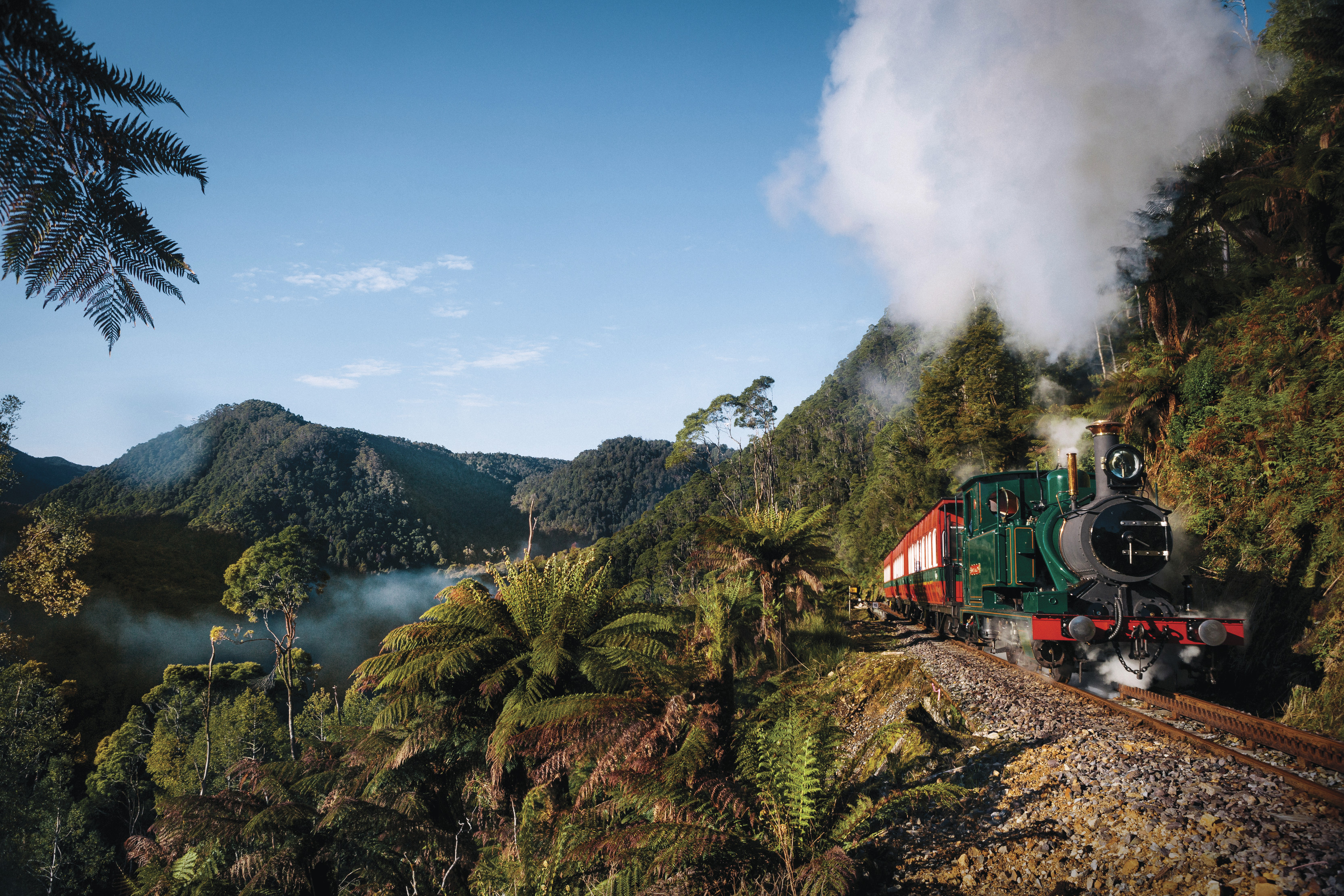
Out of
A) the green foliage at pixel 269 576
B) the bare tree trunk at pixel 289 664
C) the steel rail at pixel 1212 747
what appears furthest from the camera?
the green foliage at pixel 269 576

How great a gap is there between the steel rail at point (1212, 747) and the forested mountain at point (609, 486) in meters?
98.6

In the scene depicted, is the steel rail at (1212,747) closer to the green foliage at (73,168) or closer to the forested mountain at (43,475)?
the green foliage at (73,168)

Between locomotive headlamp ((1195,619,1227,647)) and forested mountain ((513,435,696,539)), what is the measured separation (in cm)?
9912

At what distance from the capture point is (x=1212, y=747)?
208 inches

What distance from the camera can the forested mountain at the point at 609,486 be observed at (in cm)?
11544

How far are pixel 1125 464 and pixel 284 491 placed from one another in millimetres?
112806

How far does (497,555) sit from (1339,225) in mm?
15805

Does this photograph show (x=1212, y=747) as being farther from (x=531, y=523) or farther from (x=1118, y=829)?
(x=531, y=523)

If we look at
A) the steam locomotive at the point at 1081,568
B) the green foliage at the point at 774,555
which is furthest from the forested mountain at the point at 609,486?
the steam locomotive at the point at 1081,568

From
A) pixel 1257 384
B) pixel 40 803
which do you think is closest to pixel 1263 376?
pixel 1257 384

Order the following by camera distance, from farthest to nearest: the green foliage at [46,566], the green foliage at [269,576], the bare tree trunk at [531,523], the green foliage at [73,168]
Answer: the green foliage at [269,576], the green foliage at [46,566], the bare tree trunk at [531,523], the green foliage at [73,168]

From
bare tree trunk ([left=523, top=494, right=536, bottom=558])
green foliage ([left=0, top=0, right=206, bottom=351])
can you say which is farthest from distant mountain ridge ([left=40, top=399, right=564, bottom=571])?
green foliage ([left=0, top=0, right=206, bottom=351])

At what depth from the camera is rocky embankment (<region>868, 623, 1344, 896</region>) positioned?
3.45 meters

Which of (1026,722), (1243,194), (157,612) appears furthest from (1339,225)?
(157,612)
